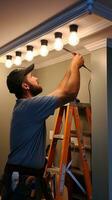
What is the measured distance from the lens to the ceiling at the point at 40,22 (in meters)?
1.68

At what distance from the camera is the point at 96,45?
2.28 metres

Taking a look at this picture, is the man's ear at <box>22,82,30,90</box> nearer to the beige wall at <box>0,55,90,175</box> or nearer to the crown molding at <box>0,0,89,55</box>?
the crown molding at <box>0,0,89,55</box>

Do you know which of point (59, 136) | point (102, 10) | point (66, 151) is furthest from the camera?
point (59, 136)

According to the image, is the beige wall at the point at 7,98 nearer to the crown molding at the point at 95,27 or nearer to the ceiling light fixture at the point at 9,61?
the ceiling light fixture at the point at 9,61

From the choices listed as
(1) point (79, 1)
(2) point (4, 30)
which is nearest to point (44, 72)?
(2) point (4, 30)

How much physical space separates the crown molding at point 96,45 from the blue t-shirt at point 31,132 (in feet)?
2.82

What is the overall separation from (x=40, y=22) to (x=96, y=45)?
56 cm

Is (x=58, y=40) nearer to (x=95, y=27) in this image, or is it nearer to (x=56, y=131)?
(x=95, y=27)

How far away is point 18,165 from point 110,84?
0.98 m

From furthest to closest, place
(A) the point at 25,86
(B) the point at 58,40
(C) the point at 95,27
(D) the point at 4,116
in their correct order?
(D) the point at 4,116 < (B) the point at 58,40 < (C) the point at 95,27 < (A) the point at 25,86

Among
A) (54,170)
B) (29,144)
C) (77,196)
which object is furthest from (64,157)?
(29,144)

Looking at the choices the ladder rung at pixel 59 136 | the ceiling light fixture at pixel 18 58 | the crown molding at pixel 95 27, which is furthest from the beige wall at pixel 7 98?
the crown molding at pixel 95 27

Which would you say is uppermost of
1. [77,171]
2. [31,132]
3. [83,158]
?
[31,132]

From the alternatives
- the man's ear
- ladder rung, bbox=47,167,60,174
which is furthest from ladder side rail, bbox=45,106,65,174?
the man's ear
